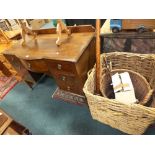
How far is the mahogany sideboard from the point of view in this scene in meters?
1.24

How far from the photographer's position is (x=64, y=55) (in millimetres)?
1223

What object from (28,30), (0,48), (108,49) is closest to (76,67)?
(108,49)

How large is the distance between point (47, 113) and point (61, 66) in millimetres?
649

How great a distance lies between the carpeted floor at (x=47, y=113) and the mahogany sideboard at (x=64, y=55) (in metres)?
0.26

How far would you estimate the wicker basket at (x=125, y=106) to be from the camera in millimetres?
1021

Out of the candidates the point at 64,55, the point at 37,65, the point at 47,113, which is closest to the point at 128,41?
the point at 64,55

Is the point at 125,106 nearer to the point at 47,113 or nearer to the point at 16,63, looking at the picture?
the point at 47,113

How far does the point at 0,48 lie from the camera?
6.39 feet

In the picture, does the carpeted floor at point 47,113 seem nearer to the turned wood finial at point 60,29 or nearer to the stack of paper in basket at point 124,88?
the stack of paper in basket at point 124,88

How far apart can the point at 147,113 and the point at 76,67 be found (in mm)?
604

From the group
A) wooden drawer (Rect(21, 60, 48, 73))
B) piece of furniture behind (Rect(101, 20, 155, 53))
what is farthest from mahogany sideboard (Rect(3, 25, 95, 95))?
piece of furniture behind (Rect(101, 20, 155, 53))

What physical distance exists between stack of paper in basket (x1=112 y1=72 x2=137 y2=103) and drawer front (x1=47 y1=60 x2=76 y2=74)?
0.40 m
